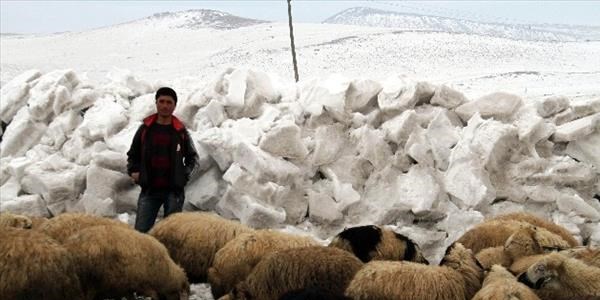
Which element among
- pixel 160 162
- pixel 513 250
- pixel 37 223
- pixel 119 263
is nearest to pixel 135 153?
pixel 160 162

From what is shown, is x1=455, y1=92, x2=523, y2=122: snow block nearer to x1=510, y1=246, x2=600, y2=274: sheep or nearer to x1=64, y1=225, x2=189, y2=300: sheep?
x1=510, y1=246, x2=600, y2=274: sheep

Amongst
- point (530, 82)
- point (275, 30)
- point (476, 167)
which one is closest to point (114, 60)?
point (275, 30)

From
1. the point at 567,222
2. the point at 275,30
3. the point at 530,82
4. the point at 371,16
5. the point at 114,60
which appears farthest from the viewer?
the point at 371,16

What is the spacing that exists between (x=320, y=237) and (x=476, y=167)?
6.54 feet

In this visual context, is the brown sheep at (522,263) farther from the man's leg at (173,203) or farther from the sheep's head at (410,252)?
the man's leg at (173,203)

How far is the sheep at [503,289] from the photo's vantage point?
451cm

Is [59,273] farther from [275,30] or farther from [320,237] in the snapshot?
[275,30]

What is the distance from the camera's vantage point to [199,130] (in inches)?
365

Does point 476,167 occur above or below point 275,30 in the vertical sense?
above

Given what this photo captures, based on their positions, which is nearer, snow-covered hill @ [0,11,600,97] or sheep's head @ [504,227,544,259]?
sheep's head @ [504,227,544,259]

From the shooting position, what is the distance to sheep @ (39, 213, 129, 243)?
595 cm

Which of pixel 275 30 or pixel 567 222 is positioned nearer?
pixel 567 222

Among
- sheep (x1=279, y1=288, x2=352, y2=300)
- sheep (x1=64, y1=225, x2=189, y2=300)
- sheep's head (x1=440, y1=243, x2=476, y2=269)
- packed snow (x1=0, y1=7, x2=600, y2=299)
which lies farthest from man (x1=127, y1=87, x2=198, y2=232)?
sheep (x1=279, y1=288, x2=352, y2=300)

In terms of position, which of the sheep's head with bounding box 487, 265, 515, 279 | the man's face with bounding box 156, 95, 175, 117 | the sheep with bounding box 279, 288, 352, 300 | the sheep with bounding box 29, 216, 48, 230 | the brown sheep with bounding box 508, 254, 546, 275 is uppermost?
the man's face with bounding box 156, 95, 175, 117
